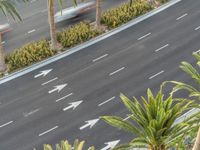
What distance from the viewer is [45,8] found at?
5519cm

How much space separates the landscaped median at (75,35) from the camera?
156 ft

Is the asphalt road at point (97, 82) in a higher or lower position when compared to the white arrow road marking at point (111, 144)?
higher

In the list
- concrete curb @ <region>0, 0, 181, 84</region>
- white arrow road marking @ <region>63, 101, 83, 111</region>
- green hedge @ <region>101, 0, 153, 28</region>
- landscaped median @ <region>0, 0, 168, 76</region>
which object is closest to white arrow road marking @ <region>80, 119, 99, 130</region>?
white arrow road marking @ <region>63, 101, 83, 111</region>

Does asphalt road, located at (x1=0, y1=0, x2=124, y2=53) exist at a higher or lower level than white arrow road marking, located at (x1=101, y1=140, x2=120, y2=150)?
higher

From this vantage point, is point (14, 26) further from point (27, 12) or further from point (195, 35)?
point (195, 35)

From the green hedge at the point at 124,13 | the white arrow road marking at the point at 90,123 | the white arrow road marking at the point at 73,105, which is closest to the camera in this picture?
the white arrow road marking at the point at 90,123

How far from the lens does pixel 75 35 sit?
163 feet

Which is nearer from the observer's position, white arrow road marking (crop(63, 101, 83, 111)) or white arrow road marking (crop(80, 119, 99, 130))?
white arrow road marking (crop(80, 119, 99, 130))

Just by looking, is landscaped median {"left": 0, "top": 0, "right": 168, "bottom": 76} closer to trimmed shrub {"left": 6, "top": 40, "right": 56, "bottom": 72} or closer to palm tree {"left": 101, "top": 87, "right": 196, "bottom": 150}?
trimmed shrub {"left": 6, "top": 40, "right": 56, "bottom": 72}

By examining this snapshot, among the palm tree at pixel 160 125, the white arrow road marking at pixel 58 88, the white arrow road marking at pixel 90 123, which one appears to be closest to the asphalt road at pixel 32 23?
the white arrow road marking at pixel 58 88

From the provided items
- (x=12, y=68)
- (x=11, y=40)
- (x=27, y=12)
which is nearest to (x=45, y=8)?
(x=27, y=12)

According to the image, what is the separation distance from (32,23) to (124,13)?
11.2 metres

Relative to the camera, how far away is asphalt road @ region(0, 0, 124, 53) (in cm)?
5075

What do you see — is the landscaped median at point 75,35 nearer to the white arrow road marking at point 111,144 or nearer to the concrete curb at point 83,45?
the concrete curb at point 83,45
